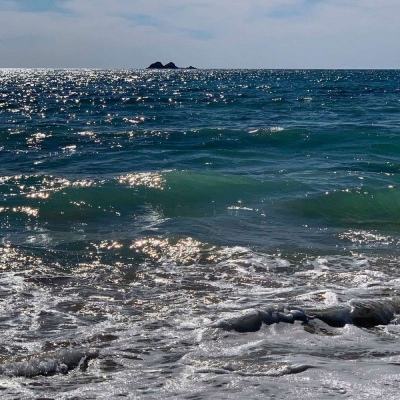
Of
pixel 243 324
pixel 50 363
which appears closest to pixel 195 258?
pixel 243 324

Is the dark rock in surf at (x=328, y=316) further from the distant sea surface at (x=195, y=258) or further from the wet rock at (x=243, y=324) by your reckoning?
the distant sea surface at (x=195, y=258)

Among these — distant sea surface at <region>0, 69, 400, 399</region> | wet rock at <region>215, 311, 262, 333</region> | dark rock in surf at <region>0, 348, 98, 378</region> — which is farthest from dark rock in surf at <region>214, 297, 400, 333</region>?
dark rock in surf at <region>0, 348, 98, 378</region>

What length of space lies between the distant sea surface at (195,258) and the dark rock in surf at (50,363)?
104 mm

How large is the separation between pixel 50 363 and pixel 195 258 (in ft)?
12.3

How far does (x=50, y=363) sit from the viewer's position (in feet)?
17.3

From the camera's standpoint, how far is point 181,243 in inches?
377

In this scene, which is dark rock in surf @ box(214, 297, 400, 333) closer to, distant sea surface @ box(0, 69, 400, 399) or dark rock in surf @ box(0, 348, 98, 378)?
distant sea surface @ box(0, 69, 400, 399)

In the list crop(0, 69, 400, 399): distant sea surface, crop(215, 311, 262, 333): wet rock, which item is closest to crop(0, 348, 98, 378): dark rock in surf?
crop(0, 69, 400, 399): distant sea surface

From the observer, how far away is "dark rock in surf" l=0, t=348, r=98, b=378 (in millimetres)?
5141

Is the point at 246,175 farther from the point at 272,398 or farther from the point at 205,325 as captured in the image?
the point at 272,398

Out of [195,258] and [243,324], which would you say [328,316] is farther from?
[195,258]

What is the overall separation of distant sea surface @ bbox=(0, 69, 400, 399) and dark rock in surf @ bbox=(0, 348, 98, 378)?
0.10 m

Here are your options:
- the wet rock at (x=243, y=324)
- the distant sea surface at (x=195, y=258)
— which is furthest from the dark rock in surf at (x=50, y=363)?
the wet rock at (x=243, y=324)

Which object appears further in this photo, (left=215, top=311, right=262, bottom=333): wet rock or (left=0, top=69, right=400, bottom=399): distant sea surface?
(left=215, top=311, right=262, bottom=333): wet rock
